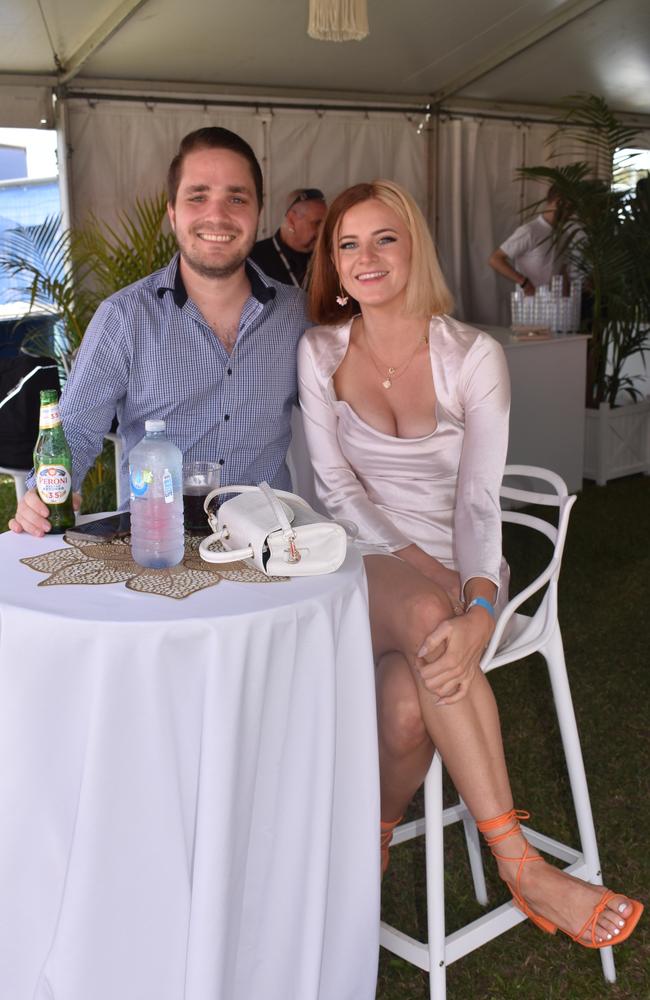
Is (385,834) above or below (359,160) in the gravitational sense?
below

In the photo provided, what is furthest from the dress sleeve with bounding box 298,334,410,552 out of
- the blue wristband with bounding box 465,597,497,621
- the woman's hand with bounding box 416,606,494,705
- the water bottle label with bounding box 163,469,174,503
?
the water bottle label with bounding box 163,469,174,503

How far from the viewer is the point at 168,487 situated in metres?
1.78

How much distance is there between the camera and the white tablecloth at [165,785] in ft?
5.02

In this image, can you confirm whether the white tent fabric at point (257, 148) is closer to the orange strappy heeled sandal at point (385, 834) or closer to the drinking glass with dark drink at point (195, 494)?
the drinking glass with dark drink at point (195, 494)

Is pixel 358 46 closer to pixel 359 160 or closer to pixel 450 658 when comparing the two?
pixel 359 160

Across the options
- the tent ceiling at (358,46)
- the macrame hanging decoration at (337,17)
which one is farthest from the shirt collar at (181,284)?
the tent ceiling at (358,46)

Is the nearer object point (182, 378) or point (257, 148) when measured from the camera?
point (182, 378)

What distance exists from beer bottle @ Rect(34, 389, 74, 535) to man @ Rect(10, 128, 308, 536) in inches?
15.3

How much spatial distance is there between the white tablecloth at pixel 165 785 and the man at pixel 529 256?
5.50 m

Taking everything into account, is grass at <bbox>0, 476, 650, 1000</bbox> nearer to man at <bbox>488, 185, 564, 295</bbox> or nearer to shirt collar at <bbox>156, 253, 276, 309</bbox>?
shirt collar at <bbox>156, 253, 276, 309</bbox>

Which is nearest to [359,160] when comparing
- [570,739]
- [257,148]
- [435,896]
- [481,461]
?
[257,148]

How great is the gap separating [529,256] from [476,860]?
5409mm

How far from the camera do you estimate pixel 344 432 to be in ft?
7.88

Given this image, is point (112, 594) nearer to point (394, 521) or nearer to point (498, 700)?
point (394, 521)
